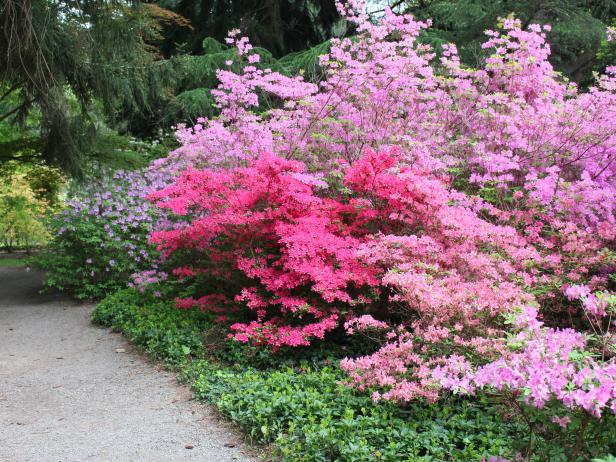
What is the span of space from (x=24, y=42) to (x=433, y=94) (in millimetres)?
4834

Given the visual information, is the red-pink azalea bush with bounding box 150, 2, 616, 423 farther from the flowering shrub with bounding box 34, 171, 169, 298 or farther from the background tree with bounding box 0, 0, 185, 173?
the background tree with bounding box 0, 0, 185, 173

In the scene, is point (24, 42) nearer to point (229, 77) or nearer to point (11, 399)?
point (229, 77)

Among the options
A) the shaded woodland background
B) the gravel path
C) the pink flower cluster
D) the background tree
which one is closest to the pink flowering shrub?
the gravel path

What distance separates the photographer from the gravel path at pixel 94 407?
10.1 feet

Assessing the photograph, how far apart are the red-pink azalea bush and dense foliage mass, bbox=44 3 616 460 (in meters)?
0.02

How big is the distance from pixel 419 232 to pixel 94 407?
9.41ft

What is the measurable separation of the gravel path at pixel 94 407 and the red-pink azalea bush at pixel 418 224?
2.63ft

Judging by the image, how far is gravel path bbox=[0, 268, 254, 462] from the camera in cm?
308

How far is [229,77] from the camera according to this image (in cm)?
686

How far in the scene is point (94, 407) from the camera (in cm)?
380

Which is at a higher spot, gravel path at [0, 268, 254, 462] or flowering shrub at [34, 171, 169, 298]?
flowering shrub at [34, 171, 169, 298]

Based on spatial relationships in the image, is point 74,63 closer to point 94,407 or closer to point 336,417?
point 94,407

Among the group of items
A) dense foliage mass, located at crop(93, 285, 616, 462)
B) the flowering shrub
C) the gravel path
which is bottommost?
the gravel path

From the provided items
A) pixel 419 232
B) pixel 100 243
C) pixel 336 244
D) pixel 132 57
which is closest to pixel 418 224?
pixel 419 232
